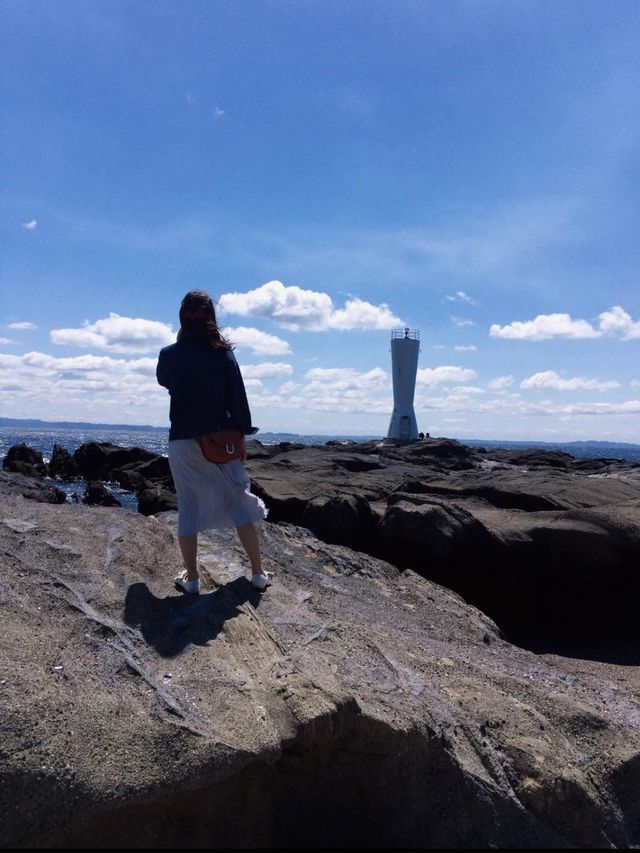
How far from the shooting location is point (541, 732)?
3295mm

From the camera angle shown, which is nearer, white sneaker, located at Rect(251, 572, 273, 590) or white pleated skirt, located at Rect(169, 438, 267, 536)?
white pleated skirt, located at Rect(169, 438, 267, 536)

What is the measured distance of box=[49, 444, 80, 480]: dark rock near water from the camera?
33.1 meters

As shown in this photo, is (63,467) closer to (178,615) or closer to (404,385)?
(404,385)

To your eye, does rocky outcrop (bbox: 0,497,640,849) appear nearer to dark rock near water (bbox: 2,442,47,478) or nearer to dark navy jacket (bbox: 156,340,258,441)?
dark navy jacket (bbox: 156,340,258,441)

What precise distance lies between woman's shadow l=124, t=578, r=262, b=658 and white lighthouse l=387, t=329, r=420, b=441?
1548 inches

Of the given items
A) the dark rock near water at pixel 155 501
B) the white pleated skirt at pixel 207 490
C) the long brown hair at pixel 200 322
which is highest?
the long brown hair at pixel 200 322

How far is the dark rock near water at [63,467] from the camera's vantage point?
33.1m

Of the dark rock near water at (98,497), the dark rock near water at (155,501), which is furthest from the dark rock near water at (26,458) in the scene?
the dark rock near water at (155,501)

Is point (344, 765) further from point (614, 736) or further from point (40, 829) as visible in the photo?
point (614, 736)

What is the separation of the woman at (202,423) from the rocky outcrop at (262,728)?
1.10ft

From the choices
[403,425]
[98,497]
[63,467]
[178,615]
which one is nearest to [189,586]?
[178,615]

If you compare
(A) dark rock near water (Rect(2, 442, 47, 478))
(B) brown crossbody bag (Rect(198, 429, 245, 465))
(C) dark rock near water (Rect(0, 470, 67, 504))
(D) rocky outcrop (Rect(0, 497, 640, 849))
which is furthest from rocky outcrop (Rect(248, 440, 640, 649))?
(A) dark rock near water (Rect(2, 442, 47, 478))

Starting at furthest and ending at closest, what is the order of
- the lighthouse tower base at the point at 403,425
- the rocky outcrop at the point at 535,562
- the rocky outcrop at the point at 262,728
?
the lighthouse tower base at the point at 403,425 → the rocky outcrop at the point at 535,562 → the rocky outcrop at the point at 262,728

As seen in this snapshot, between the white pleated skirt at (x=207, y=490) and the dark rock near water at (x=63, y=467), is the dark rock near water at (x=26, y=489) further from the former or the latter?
the dark rock near water at (x=63, y=467)
